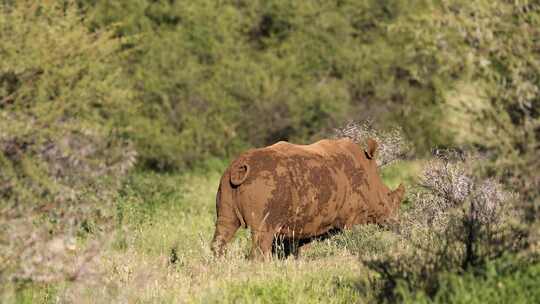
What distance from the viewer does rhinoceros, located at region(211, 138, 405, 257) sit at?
9.12 meters

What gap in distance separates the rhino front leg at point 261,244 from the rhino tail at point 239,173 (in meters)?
0.52

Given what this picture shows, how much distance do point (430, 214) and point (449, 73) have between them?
12.0 ft

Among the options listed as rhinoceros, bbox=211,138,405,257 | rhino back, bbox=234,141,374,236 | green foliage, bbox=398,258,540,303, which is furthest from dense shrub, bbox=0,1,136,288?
green foliage, bbox=398,258,540,303

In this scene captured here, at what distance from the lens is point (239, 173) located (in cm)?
927

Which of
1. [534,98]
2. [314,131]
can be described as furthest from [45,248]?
[314,131]

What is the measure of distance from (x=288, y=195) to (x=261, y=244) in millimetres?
555

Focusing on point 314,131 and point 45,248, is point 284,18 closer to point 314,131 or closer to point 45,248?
point 314,131

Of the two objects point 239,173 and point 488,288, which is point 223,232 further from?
point 488,288

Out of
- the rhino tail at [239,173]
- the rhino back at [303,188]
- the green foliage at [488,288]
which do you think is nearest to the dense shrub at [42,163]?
the rhino tail at [239,173]

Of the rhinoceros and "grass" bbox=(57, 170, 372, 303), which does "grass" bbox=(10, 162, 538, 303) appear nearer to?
"grass" bbox=(57, 170, 372, 303)

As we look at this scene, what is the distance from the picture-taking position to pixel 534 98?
21.2 feet

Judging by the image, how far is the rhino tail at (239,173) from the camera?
30.0ft

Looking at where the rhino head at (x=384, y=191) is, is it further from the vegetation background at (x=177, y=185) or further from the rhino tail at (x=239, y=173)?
the rhino tail at (x=239, y=173)

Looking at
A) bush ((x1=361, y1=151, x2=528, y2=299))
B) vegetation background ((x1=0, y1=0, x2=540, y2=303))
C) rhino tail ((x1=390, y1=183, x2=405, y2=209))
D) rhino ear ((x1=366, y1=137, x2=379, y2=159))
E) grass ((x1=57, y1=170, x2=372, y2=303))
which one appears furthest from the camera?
rhino tail ((x1=390, y1=183, x2=405, y2=209))
